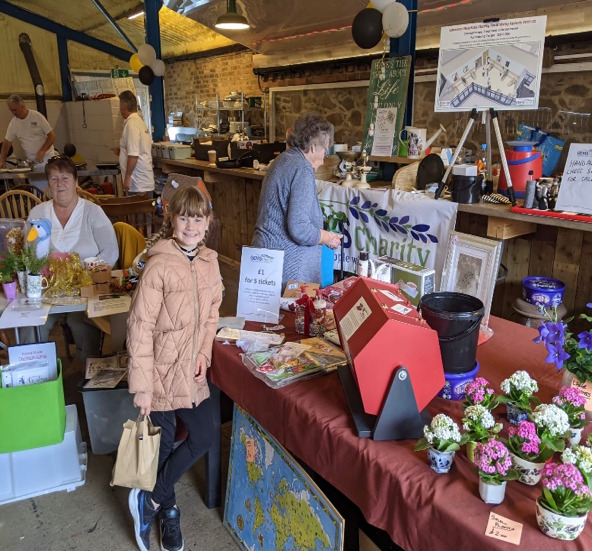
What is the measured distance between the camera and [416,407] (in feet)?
4.65

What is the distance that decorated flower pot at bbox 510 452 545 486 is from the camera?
3.93 ft

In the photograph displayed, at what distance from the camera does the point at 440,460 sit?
50.1 inches

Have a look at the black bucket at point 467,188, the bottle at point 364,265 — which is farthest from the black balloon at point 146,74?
the bottle at point 364,265

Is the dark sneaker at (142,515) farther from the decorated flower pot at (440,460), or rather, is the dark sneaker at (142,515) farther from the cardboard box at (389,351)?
the decorated flower pot at (440,460)

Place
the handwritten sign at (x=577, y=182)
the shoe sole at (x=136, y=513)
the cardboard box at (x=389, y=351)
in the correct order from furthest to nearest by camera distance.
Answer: the handwritten sign at (x=577, y=182), the shoe sole at (x=136, y=513), the cardboard box at (x=389, y=351)

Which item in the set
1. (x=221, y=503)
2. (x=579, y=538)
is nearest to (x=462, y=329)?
(x=579, y=538)

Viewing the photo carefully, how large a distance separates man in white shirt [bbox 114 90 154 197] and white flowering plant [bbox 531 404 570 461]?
5.60 m

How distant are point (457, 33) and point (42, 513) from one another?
315 cm

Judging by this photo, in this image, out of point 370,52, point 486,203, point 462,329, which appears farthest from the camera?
point 370,52

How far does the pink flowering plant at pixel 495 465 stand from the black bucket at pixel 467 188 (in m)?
2.10

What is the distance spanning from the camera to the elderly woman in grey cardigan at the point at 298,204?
8.77 ft

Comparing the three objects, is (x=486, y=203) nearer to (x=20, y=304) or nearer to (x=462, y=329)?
(x=462, y=329)

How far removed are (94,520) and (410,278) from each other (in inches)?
68.3

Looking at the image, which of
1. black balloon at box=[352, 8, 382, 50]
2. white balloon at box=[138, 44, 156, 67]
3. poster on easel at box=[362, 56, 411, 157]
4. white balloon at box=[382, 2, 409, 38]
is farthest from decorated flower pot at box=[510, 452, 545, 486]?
white balloon at box=[138, 44, 156, 67]
